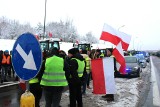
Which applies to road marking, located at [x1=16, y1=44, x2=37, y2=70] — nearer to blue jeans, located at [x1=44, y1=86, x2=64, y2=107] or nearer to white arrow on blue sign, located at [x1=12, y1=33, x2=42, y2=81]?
white arrow on blue sign, located at [x1=12, y1=33, x2=42, y2=81]

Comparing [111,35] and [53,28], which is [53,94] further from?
[53,28]

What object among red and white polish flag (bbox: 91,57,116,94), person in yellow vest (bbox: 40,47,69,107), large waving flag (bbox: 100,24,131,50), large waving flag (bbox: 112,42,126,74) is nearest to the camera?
person in yellow vest (bbox: 40,47,69,107)

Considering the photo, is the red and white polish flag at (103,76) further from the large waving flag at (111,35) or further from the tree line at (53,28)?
the tree line at (53,28)

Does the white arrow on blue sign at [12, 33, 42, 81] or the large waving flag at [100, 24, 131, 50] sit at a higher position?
the large waving flag at [100, 24, 131, 50]

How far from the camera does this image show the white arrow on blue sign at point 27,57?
14.7 feet

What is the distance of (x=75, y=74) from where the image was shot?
7.91 metres

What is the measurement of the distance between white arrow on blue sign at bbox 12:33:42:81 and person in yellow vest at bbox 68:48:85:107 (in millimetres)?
3417

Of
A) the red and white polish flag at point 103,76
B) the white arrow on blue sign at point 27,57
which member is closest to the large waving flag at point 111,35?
the red and white polish flag at point 103,76

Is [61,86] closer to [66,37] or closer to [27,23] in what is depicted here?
[66,37]

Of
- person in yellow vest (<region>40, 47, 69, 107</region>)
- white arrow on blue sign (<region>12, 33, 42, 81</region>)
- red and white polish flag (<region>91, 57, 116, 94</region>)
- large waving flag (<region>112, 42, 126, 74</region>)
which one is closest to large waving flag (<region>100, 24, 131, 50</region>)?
large waving flag (<region>112, 42, 126, 74</region>)

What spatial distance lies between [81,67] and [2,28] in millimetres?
90068

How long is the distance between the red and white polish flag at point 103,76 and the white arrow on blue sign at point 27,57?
594 centimetres

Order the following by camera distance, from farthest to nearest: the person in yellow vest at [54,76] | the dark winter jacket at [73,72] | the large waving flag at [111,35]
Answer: the large waving flag at [111,35], the dark winter jacket at [73,72], the person in yellow vest at [54,76]

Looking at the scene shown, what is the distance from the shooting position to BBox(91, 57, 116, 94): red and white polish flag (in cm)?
1031
